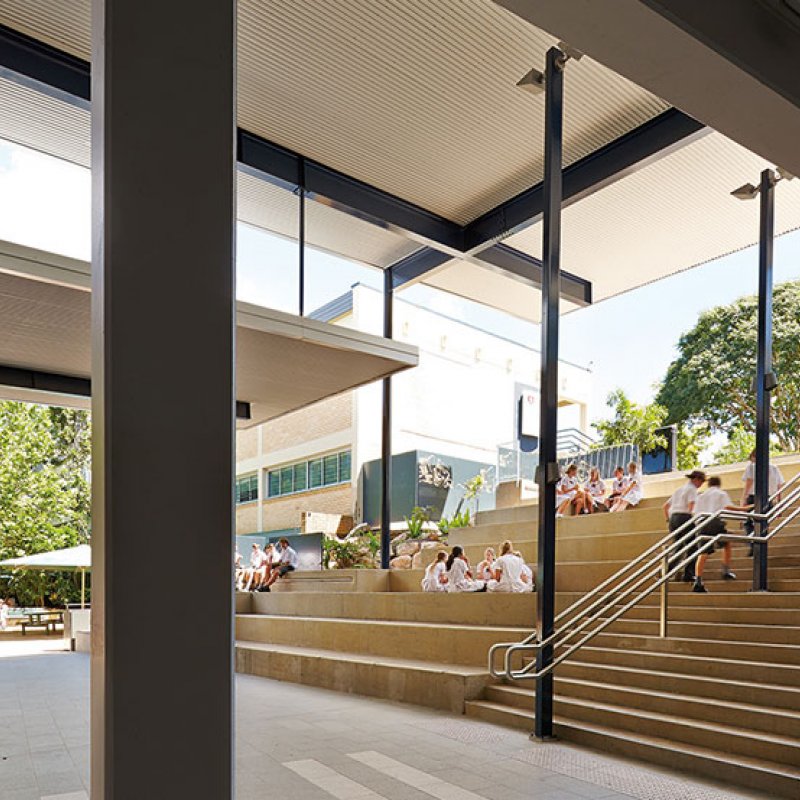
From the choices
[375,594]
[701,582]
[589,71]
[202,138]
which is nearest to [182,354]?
[202,138]

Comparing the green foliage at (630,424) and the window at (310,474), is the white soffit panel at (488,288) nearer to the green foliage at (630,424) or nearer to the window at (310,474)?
the green foliage at (630,424)

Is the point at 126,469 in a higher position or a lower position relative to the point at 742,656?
higher

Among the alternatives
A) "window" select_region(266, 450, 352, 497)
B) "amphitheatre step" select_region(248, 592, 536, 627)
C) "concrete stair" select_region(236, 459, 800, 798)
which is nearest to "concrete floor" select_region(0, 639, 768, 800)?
"concrete stair" select_region(236, 459, 800, 798)

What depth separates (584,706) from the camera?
7402mm

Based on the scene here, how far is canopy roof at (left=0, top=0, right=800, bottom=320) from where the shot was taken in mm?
8000

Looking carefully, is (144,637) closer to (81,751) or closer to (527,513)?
(81,751)

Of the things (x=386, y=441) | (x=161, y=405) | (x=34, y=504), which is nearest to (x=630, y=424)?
(x=386, y=441)

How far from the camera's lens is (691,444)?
88.8 ft

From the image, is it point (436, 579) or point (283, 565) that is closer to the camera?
point (436, 579)

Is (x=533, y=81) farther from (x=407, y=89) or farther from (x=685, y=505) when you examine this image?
(x=685, y=505)

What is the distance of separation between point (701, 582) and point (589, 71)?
5.51m

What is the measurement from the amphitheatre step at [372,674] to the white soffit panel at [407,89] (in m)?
5.70

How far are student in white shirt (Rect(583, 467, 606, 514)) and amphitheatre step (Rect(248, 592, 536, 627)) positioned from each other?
11.7 ft

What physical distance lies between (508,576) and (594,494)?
13.1ft
